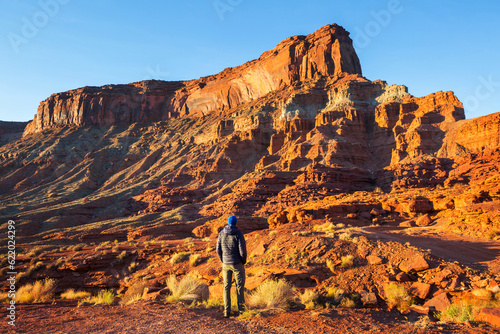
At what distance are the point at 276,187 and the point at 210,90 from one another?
5861cm

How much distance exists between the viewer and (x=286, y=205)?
3719 cm

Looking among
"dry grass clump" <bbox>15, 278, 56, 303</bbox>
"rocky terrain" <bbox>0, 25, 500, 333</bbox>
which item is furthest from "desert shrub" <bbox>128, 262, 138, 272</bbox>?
"dry grass clump" <bbox>15, 278, 56, 303</bbox>

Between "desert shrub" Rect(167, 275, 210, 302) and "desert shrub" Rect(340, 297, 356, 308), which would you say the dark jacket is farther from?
"desert shrub" Rect(340, 297, 356, 308)

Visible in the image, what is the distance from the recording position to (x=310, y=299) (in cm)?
718

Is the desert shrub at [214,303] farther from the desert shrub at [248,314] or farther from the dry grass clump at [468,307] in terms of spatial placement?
the dry grass clump at [468,307]

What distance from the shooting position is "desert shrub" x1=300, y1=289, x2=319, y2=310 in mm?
6891

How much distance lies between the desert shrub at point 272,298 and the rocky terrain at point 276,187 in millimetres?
440

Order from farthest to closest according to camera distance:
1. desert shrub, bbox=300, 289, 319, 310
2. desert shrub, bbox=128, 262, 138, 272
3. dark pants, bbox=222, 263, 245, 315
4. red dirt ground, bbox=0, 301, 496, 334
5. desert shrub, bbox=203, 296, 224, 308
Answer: desert shrub, bbox=128, 262, 138, 272
desert shrub, bbox=203, 296, 224, 308
desert shrub, bbox=300, 289, 319, 310
dark pants, bbox=222, 263, 245, 315
red dirt ground, bbox=0, 301, 496, 334

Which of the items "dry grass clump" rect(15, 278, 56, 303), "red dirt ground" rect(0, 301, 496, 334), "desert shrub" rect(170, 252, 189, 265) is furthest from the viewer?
"desert shrub" rect(170, 252, 189, 265)

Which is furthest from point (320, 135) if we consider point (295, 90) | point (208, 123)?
point (208, 123)

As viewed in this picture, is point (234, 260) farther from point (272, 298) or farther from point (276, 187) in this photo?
point (276, 187)

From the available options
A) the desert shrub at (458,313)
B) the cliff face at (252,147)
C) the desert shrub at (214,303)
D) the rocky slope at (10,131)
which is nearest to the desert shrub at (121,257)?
the desert shrub at (214,303)

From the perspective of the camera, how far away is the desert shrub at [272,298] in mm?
6655

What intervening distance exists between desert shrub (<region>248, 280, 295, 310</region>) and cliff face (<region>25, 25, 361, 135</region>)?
73556 millimetres
